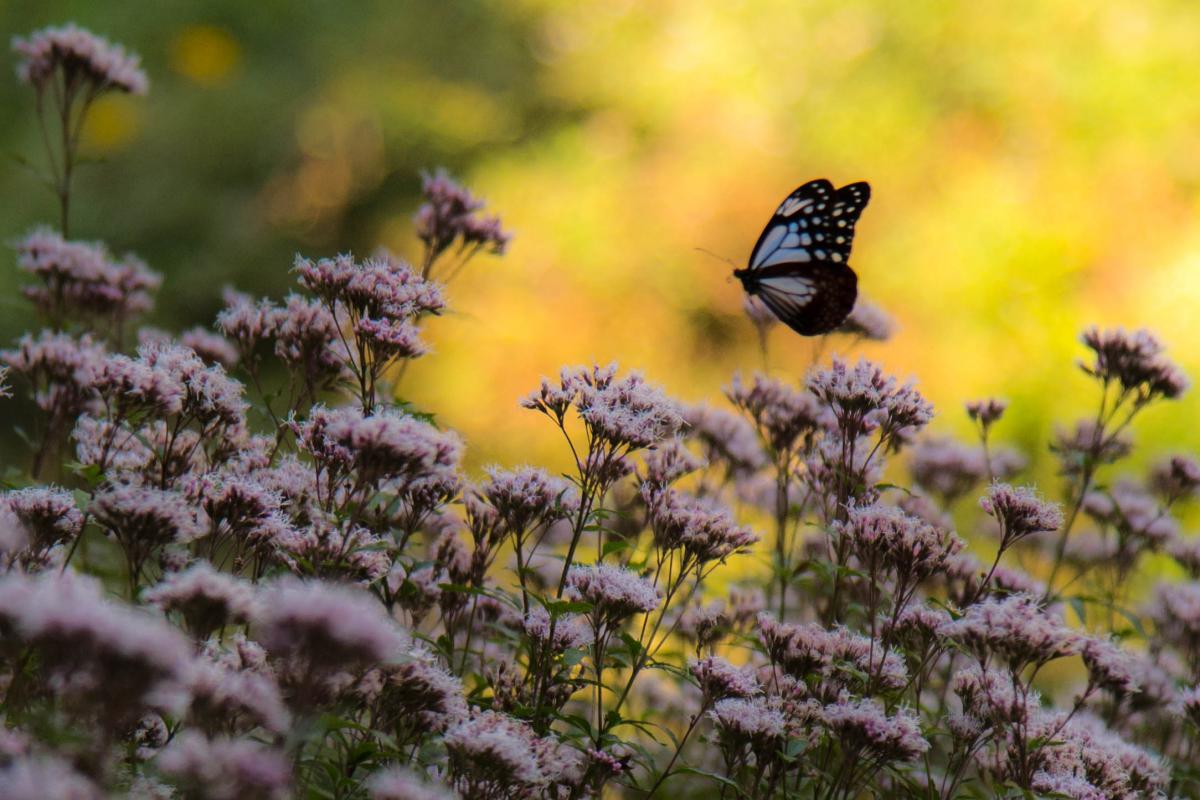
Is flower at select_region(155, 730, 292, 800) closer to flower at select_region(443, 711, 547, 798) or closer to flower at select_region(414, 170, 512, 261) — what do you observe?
flower at select_region(443, 711, 547, 798)

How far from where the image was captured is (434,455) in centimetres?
208

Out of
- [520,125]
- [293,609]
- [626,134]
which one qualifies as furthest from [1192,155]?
[293,609]

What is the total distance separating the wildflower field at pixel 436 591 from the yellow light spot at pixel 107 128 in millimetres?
6116

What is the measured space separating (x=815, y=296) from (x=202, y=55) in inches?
328

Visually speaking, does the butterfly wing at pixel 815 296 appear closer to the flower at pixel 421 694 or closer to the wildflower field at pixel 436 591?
the wildflower field at pixel 436 591

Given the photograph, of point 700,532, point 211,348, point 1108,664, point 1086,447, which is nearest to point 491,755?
point 700,532

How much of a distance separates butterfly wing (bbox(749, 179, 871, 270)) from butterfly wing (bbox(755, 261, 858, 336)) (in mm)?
65

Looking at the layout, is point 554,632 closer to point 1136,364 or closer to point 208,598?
point 208,598

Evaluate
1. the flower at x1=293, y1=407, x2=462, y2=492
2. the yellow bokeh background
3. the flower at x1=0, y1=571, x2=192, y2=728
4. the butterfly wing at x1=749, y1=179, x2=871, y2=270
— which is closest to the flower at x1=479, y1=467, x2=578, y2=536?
the flower at x1=293, y1=407, x2=462, y2=492

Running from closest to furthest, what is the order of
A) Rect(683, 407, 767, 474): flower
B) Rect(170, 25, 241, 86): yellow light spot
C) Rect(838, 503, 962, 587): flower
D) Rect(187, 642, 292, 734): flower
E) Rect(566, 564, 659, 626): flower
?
Rect(187, 642, 292, 734): flower, Rect(566, 564, 659, 626): flower, Rect(838, 503, 962, 587): flower, Rect(683, 407, 767, 474): flower, Rect(170, 25, 241, 86): yellow light spot

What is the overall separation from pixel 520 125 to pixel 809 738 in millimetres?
8725

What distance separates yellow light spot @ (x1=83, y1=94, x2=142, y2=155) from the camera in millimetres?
9297

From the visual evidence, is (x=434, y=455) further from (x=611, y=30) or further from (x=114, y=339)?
(x=611, y=30)

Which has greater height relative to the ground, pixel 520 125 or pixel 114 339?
pixel 520 125
